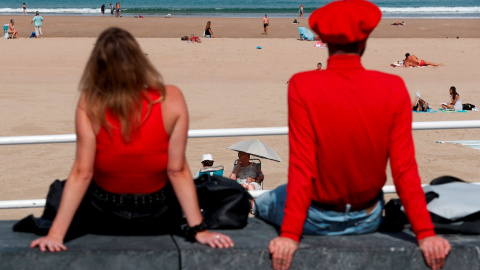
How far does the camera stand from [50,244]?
314cm

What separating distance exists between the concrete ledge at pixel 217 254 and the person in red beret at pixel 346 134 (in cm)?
9

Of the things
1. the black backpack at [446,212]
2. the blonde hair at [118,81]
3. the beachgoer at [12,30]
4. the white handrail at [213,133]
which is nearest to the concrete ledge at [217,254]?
the black backpack at [446,212]

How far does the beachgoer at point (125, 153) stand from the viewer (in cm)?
303

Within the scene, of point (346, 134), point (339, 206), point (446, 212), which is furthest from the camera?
point (446, 212)

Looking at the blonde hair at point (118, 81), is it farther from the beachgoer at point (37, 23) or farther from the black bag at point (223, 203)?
the beachgoer at point (37, 23)

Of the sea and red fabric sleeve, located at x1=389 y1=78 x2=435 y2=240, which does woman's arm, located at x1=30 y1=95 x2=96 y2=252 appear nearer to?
red fabric sleeve, located at x1=389 y1=78 x2=435 y2=240

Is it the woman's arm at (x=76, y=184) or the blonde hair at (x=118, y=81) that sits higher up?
the blonde hair at (x=118, y=81)

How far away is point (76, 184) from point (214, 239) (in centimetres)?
67

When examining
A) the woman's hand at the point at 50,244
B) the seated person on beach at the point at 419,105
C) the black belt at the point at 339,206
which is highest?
the black belt at the point at 339,206

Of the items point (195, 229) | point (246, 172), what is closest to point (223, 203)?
point (195, 229)

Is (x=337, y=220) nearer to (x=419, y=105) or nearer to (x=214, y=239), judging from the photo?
(x=214, y=239)

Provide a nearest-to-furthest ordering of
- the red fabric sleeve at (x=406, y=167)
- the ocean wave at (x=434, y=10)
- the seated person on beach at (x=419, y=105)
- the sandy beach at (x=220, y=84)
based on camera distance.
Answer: the red fabric sleeve at (x=406, y=167) < the sandy beach at (x=220, y=84) < the seated person on beach at (x=419, y=105) < the ocean wave at (x=434, y=10)

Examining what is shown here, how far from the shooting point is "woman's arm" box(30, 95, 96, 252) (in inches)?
120

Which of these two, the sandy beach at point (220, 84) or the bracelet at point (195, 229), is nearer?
the bracelet at point (195, 229)
